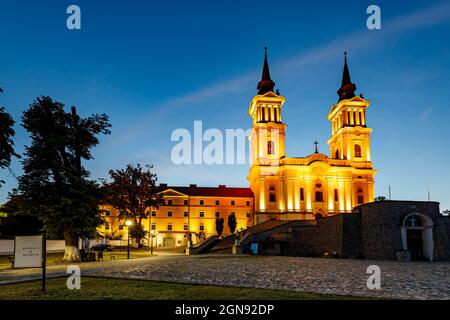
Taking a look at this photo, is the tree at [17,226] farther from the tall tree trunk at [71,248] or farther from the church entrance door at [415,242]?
the church entrance door at [415,242]

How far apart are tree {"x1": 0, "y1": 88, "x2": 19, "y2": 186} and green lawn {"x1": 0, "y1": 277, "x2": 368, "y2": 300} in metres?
6.87

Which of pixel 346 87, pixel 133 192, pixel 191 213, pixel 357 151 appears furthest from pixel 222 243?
pixel 346 87

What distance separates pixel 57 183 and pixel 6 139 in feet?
33.2

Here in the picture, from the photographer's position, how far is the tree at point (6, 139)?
17.5 m

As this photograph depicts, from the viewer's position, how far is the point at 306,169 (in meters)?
66.8

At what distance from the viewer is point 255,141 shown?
69.9m

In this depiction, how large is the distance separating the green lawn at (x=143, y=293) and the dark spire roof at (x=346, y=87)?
→ 68.1 meters

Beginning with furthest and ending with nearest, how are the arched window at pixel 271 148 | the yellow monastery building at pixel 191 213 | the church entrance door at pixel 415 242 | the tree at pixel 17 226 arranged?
the yellow monastery building at pixel 191 213
the arched window at pixel 271 148
the tree at pixel 17 226
the church entrance door at pixel 415 242

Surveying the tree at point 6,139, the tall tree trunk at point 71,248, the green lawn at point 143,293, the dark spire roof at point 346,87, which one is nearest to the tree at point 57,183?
the tall tree trunk at point 71,248

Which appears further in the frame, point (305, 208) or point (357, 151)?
point (357, 151)

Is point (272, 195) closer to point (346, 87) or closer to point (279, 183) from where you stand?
point (279, 183)

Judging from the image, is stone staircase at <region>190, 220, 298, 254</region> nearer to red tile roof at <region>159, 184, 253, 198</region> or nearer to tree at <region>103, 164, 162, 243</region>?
tree at <region>103, 164, 162, 243</region>
